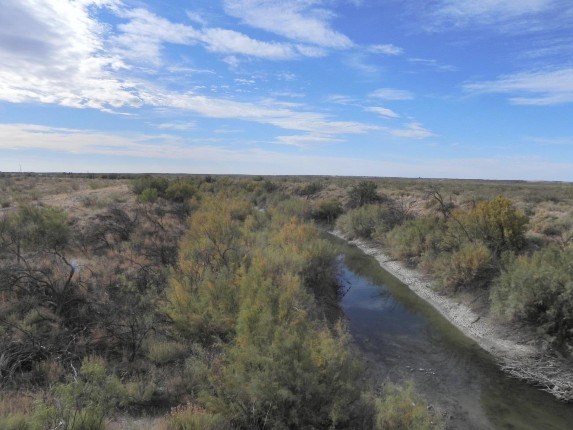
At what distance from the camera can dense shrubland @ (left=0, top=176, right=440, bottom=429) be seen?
6.40 m

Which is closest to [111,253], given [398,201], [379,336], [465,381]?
[379,336]

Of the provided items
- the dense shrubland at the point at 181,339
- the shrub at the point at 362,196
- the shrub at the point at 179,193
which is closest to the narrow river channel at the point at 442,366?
the dense shrubland at the point at 181,339

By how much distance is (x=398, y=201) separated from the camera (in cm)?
3616

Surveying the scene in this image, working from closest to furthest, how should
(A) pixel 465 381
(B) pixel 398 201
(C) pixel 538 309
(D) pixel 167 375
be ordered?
(D) pixel 167 375, (A) pixel 465 381, (C) pixel 538 309, (B) pixel 398 201

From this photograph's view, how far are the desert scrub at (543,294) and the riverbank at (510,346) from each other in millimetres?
506

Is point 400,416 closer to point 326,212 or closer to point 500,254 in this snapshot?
point 500,254

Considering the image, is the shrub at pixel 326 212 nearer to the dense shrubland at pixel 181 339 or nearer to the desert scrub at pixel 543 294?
the dense shrubland at pixel 181 339

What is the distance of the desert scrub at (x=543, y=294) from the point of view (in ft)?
36.0

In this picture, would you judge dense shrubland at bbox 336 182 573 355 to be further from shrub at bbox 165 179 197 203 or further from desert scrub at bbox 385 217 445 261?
shrub at bbox 165 179 197 203

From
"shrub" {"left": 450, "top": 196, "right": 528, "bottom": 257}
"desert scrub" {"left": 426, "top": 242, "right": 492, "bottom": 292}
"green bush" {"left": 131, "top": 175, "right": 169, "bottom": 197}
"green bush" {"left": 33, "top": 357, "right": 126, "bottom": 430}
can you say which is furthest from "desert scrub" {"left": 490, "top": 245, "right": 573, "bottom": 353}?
"green bush" {"left": 131, "top": 175, "right": 169, "bottom": 197}

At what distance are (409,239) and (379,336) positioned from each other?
9150mm

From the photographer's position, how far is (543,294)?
37.5ft

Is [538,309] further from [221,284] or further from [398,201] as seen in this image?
[398,201]

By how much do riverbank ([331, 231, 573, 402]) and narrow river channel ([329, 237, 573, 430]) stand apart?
0.23 m
